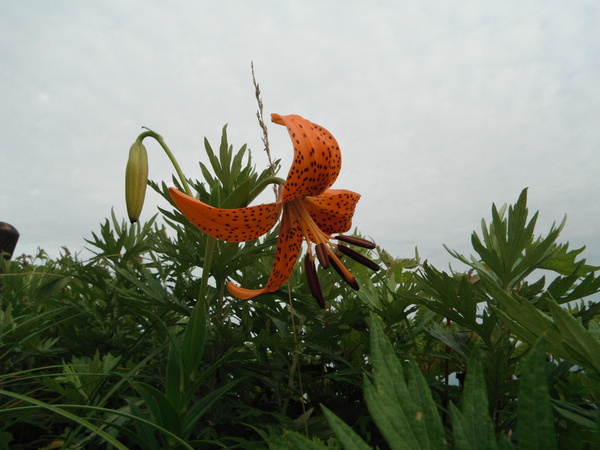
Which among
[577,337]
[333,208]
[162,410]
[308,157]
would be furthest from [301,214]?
[577,337]

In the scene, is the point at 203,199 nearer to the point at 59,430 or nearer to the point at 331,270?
the point at 331,270

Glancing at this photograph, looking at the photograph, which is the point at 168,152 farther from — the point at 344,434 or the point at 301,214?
the point at 344,434

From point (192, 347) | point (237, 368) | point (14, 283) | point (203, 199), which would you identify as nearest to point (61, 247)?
point (14, 283)

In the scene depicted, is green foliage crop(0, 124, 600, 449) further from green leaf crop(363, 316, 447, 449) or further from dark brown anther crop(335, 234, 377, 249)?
dark brown anther crop(335, 234, 377, 249)

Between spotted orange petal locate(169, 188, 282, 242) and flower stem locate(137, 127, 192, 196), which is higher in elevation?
flower stem locate(137, 127, 192, 196)

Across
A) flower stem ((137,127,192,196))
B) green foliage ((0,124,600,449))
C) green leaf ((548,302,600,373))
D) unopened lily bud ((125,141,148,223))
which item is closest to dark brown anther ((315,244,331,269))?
green foliage ((0,124,600,449))

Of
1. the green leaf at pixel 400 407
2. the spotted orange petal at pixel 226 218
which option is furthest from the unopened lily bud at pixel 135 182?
the green leaf at pixel 400 407
